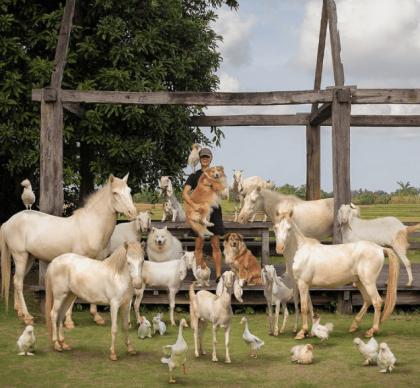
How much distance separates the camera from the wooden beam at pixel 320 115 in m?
13.5

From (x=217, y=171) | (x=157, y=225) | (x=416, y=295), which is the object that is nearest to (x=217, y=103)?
(x=217, y=171)

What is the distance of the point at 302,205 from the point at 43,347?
17.9 feet

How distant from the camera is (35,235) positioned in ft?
37.1

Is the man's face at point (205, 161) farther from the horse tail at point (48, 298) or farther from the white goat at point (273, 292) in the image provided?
the horse tail at point (48, 298)

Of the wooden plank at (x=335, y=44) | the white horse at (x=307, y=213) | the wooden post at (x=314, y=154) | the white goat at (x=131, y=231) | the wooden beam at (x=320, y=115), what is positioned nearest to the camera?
the white goat at (x=131, y=231)

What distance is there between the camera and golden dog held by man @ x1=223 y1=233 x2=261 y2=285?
1152cm

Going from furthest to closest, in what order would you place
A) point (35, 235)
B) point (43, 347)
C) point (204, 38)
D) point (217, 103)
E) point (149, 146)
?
point (204, 38), point (149, 146), point (217, 103), point (35, 235), point (43, 347)

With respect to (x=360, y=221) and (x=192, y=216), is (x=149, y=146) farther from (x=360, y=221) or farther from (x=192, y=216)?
(x=360, y=221)

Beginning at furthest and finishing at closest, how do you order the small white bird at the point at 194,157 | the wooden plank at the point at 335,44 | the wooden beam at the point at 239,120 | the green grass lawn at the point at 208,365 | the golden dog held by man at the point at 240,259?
the wooden beam at the point at 239,120 < the small white bird at the point at 194,157 < the wooden plank at the point at 335,44 < the golden dog held by man at the point at 240,259 < the green grass lawn at the point at 208,365

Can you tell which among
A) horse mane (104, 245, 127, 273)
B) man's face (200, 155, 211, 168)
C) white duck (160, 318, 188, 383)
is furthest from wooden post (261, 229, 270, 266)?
white duck (160, 318, 188, 383)

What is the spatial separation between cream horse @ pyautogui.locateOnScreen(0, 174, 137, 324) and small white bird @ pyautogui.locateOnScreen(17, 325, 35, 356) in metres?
1.95

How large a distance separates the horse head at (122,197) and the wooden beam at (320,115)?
4.37 m

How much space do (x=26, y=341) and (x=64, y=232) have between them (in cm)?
239

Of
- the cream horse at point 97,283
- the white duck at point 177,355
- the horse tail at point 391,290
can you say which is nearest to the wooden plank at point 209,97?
the horse tail at point 391,290
